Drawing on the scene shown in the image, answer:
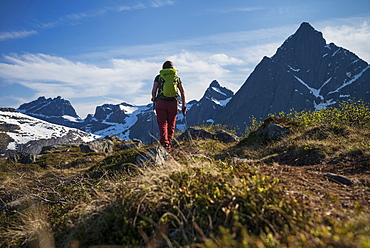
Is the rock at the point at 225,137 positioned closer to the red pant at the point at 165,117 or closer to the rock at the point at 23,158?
the red pant at the point at 165,117

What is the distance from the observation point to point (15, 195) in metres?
7.31

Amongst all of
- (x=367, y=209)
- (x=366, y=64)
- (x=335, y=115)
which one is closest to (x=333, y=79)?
(x=366, y=64)

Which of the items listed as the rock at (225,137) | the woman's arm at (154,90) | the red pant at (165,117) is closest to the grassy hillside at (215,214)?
the red pant at (165,117)

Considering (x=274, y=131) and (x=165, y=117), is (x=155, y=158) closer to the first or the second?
(x=165, y=117)

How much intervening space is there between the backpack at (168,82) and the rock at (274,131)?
19.8ft

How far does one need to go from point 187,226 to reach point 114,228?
116 cm

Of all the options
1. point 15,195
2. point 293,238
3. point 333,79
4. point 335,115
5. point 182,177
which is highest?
point 333,79

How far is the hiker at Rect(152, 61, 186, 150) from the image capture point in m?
9.20

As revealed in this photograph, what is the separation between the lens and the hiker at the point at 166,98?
9195mm

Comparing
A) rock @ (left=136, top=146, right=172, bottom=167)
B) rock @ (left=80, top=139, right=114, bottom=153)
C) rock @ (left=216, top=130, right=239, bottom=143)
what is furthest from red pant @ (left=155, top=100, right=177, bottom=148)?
rock @ (left=80, top=139, right=114, bottom=153)

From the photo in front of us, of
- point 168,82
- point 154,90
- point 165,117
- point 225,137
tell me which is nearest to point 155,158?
point 165,117

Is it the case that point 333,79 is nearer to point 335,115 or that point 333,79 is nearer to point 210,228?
point 335,115

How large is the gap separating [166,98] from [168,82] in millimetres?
673

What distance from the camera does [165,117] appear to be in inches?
371
